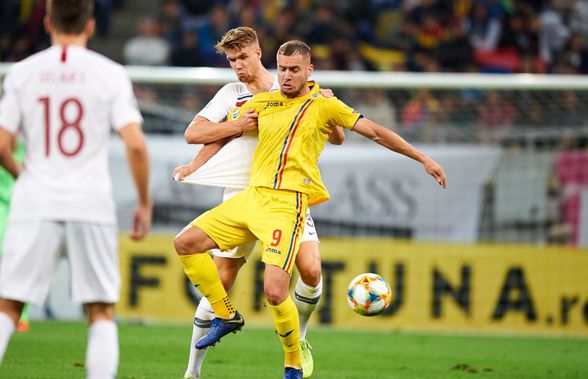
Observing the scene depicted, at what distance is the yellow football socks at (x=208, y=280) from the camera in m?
7.17

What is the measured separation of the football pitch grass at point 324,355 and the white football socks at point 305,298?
1.65ft

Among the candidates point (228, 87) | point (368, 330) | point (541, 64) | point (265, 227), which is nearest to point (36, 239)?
point (265, 227)

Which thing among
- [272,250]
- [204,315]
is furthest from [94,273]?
[204,315]

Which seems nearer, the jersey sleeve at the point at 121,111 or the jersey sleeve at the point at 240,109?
the jersey sleeve at the point at 121,111

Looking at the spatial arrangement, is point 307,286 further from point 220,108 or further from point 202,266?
point 220,108

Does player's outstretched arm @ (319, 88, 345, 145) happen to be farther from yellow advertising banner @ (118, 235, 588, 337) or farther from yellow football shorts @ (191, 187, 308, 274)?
yellow advertising banner @ (118, 235, 588, 337)

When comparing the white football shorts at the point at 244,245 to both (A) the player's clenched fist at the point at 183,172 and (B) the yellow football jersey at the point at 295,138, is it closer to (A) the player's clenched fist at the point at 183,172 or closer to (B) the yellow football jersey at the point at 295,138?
(B) the yellow football jersey at the point at 295,138

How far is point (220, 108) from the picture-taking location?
7691mm

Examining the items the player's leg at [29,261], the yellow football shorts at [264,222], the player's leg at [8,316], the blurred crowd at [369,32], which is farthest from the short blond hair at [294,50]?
the blurred crowd at [369,32]

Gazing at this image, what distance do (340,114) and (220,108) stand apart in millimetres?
955

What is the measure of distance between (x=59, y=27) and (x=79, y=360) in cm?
428

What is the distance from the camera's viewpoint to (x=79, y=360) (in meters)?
8.76

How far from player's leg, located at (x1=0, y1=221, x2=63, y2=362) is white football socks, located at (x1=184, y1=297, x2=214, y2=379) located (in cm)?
233

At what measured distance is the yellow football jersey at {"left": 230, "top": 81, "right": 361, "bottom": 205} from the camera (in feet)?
23.7
